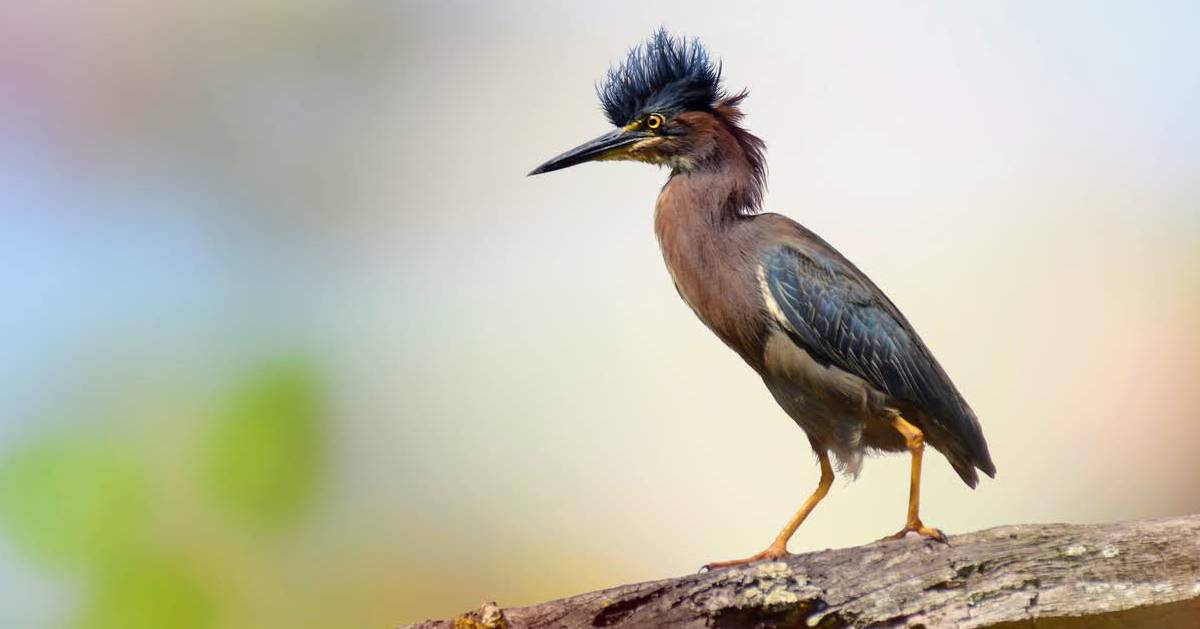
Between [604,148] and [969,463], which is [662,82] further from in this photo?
[969,463]

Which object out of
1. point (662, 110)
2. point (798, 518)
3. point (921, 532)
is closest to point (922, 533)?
point (921, 532)

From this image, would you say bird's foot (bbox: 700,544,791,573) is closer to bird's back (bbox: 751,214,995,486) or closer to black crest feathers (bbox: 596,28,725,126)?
bird's back (bbox: 751,214,995,486)

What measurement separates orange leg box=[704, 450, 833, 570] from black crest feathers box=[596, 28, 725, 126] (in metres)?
1.34

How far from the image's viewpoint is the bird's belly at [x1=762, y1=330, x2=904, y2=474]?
11.8 feet

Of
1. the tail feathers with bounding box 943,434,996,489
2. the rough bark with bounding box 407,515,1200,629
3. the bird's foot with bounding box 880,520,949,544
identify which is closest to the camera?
the rough bark with bounding box 407,515,1200,629

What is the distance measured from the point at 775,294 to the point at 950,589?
3.51 ft

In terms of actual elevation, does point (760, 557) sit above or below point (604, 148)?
below

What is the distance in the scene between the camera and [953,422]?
147 inches

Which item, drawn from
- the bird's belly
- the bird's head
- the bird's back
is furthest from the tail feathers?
the bird's head

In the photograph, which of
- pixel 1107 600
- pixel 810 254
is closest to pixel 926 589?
pixel 1107 600

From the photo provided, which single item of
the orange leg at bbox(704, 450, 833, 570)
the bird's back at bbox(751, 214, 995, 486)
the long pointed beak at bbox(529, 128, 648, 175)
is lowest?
the orange leg at bbox(704, 450, 833, 570)

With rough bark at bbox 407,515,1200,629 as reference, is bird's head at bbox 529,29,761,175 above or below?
above

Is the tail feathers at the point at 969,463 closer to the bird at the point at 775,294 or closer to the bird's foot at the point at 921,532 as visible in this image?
the bird at the point at 775,294

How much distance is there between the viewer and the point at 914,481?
3.57 metres
